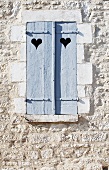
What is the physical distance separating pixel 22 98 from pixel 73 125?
82 cm

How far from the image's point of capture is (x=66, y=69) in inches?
262

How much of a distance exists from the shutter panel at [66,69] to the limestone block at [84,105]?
7 centimetres

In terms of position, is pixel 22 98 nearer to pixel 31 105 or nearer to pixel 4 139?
pixel 31 105

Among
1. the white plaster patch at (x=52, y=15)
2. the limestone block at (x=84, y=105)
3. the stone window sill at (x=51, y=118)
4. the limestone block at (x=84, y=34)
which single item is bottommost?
the stone window sill at (x=51, y=118)

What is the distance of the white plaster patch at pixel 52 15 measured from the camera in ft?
21.9

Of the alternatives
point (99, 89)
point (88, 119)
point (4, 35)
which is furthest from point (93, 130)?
point (4, 35)

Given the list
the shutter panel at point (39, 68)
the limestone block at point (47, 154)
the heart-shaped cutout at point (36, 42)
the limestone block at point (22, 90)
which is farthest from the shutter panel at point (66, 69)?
the limestone block at point (47, 154)

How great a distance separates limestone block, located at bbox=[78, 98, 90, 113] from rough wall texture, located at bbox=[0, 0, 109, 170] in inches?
2.8

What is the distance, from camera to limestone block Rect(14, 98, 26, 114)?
259 inches

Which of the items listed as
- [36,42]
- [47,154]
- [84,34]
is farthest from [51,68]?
[47,154]

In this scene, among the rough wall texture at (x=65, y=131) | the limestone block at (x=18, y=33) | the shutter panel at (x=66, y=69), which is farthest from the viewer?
the limestone block at (x=18, y=33)

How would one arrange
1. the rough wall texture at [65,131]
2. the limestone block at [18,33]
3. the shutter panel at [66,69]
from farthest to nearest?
the limestone block at [18,33] < the shutter panel at [66,69] < the rough wall texture at [65,131]

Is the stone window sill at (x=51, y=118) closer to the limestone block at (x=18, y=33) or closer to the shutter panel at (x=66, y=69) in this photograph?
the shutter panel at (x=66, y=69)

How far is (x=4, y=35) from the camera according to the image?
671cm
